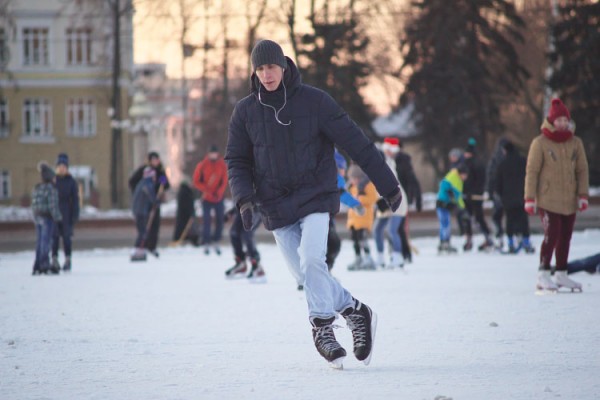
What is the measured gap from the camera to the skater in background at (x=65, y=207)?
17.7 metres

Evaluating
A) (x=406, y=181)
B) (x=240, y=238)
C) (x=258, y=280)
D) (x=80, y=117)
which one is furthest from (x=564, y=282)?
(x=80, y=117)

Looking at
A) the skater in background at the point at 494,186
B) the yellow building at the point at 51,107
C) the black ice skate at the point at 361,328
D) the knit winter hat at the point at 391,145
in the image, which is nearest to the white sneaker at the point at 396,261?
the knit winter hat at the point at 391,145

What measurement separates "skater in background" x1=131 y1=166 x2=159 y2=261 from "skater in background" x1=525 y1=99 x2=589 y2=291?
9925 millimetres

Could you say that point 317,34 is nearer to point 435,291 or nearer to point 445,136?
point 445,136

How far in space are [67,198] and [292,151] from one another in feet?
36.7

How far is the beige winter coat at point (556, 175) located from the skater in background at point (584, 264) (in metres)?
1.13

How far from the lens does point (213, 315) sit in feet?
35.2

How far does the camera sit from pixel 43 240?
17109mm

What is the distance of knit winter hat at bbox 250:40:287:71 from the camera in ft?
23.7

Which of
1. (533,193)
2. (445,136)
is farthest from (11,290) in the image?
(445,136)

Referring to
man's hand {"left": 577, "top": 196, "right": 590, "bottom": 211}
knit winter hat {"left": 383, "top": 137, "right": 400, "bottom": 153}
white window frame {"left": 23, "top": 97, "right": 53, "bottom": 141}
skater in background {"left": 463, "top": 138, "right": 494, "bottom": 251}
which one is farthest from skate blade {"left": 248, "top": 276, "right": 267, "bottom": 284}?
white window frame {"left": 23, "top": 97, "right": 53, "bottom": 141}

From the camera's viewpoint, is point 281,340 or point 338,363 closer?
point 338,363

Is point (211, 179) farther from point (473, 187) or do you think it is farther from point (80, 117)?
point (80, 117)

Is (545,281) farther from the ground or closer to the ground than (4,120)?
farther from the ground
